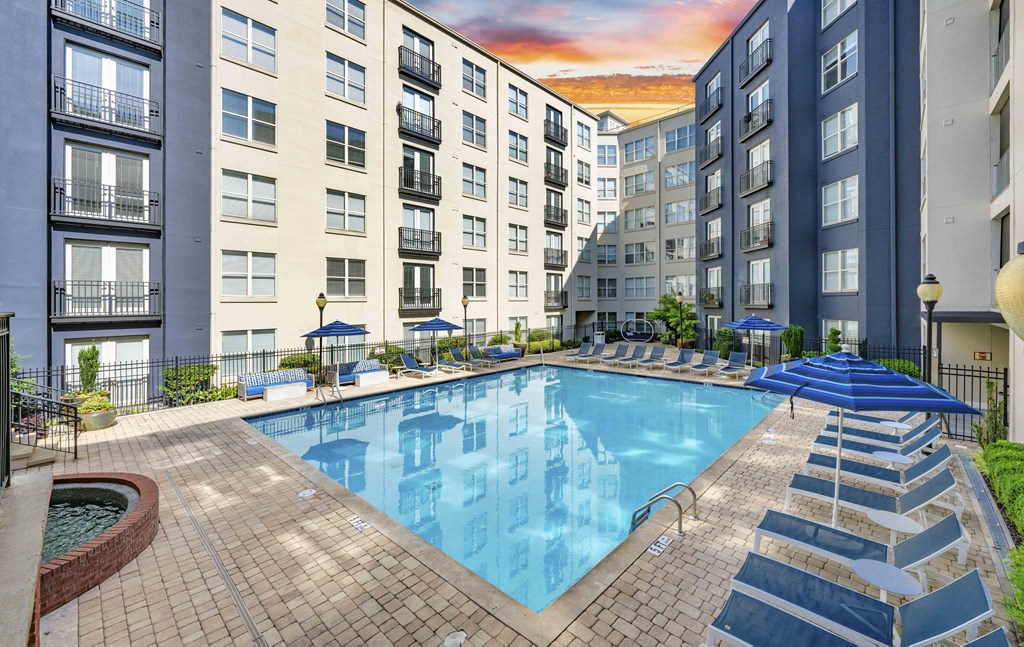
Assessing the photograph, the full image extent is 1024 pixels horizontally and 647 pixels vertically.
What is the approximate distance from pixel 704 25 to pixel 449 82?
32.1 m

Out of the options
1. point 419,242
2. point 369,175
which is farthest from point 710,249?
point 369,175

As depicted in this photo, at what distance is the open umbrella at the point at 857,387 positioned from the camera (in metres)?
4.92

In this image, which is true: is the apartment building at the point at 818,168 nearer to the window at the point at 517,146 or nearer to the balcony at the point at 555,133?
the balcony at the point at 555,133

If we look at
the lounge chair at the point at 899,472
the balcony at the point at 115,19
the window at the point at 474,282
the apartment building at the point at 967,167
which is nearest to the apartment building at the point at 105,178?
the balcony at the point at 115,19

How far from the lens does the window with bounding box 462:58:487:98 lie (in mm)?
26156

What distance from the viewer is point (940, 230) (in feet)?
43.4

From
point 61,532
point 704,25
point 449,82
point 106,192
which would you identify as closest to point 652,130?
point 704,25

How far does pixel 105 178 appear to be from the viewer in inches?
594

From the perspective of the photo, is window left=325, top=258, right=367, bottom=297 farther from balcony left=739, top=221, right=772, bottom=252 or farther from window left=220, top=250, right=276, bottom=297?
balcony left=739, top=221, right=772, bottom=252

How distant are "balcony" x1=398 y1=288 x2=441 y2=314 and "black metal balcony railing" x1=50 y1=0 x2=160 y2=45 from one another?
13.5m

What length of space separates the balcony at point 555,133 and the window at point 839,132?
667 inches

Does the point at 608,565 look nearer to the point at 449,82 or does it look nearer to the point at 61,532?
the point at 61,532

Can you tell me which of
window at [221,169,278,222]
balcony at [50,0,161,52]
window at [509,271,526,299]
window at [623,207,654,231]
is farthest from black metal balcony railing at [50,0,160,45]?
window at [623,207,654,231]

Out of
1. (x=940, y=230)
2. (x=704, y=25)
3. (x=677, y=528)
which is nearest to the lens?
(x=677, y=528)
